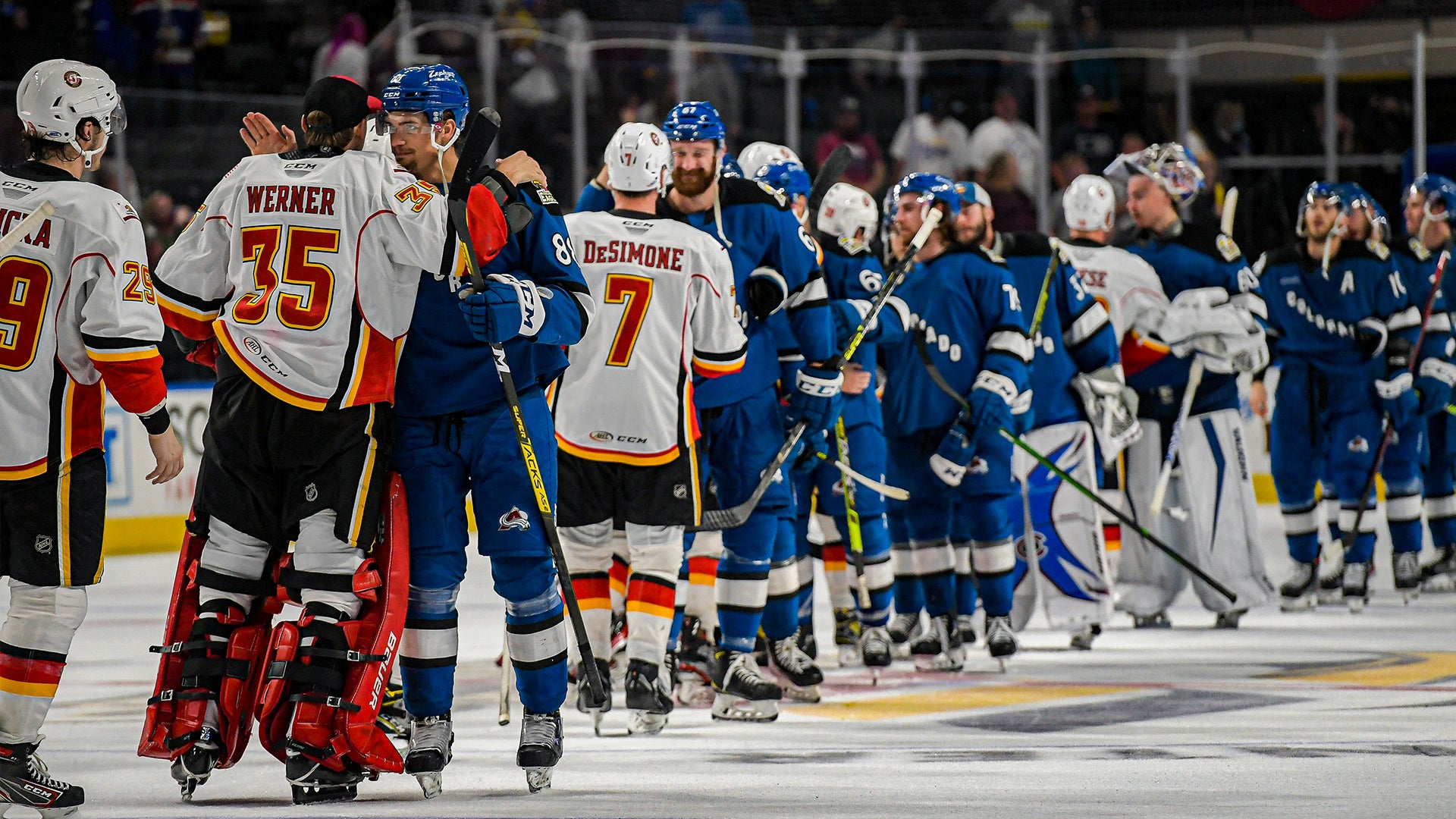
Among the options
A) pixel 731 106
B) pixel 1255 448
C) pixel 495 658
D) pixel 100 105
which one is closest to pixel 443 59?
pixel 731 106

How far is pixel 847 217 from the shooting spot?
658cm

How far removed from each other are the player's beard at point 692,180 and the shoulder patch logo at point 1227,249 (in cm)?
282

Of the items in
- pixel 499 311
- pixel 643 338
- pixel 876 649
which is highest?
pixel 499 311

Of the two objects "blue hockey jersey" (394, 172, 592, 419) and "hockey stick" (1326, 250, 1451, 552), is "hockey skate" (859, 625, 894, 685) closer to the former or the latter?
"blue hockey jersey" (394, 172, 592, 419)

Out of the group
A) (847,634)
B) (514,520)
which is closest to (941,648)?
(847,634)

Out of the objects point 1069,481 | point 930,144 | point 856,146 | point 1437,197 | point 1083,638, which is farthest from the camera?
point 930,144

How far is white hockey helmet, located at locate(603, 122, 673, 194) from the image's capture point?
507 cm

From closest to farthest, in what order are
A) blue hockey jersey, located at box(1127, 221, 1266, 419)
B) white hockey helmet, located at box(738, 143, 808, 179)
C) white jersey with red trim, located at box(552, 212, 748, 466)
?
white jersey with red trim, located at box(552, 212, 748, 466)
white hockey helmet, located at box(738, 143, 808, 179)
blue hockey jersey, located at box(1127, 221, 1266, 419)

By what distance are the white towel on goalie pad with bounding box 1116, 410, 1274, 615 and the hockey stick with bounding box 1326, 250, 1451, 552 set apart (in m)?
0.91

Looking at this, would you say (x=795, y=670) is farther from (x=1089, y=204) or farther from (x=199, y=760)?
(x=1089, y=204)

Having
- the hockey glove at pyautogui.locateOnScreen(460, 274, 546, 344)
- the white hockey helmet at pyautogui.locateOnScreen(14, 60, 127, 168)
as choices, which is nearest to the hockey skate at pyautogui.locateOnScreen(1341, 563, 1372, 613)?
the hockey glove at pyautogui.locateOnScreen(460, 274, 546, 344)

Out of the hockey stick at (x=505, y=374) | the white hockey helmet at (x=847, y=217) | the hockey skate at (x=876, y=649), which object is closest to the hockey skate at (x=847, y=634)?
the hockey skate at (x=876, y=649)

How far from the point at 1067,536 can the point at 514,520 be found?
3318 mm

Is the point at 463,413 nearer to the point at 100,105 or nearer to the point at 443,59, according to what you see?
the point at 100,105
